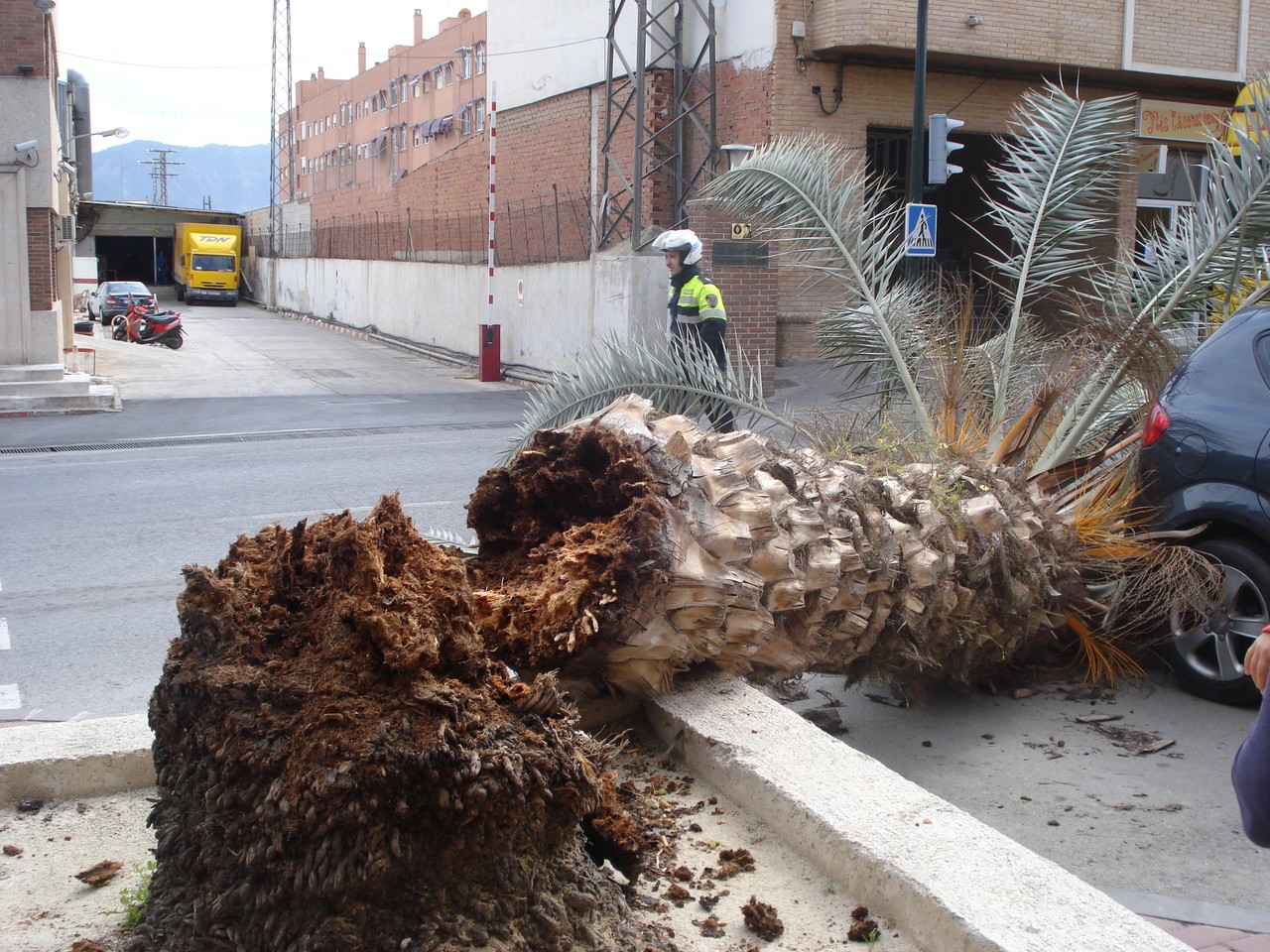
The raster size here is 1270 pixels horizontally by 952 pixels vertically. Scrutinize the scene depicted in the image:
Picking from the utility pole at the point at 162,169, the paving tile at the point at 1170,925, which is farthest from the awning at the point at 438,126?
the utility pole at the point at 162,169

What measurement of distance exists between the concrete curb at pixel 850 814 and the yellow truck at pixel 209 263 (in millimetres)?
51146

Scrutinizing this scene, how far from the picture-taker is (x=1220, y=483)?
207 inches

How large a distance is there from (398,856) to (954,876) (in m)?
1.15

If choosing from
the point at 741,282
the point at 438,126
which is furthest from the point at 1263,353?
the point at 438,126

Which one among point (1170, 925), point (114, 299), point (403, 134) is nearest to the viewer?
point (1170, 925)

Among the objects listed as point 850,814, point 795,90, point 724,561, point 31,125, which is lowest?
point 850,814

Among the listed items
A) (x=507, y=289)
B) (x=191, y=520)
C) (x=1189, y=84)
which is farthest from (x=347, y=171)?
(x=191, y=520)

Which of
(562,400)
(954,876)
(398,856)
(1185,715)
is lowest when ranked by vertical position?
(1185,715)

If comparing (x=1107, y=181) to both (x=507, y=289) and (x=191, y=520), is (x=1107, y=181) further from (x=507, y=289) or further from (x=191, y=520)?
(x=507, y=289)

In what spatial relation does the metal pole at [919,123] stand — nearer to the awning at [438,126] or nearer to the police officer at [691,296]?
the police officer at [691,296]

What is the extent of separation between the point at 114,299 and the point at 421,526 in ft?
114

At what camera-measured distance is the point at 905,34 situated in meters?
18.2

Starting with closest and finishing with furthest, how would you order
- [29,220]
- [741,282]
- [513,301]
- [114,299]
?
[29,220]
[741,282]
[513,301]
[114,299]

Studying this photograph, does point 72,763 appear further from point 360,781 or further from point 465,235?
point 465,235
